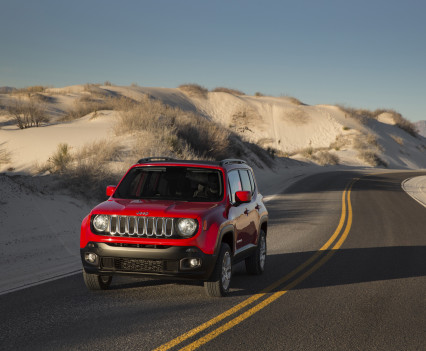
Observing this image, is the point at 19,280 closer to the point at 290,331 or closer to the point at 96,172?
the point at 290,331

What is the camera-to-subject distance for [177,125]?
30.5 m

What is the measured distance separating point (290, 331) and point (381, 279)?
3.50 m

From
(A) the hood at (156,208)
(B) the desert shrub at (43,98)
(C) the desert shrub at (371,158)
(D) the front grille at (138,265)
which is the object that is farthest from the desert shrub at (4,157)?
(C) the desert shrub at (371,158)

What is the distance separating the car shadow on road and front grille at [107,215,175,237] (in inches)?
63.2

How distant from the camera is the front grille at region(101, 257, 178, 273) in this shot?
6.71 meters

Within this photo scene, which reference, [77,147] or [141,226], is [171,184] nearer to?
[141,226]

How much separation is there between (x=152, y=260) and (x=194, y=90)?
9084cm

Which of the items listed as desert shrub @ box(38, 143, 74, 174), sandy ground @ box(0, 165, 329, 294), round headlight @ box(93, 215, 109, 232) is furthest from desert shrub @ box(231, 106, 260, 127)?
round headlight @ box(93, 215, 109, 232)

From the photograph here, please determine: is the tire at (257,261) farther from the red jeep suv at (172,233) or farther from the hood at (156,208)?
the hood at (156,208)

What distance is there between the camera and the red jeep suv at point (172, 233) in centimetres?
673

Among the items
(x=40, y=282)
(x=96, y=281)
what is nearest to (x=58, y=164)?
(x=40, y=282)

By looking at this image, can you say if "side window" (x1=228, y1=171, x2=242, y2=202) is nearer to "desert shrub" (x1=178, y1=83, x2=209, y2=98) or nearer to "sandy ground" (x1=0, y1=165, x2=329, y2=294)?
"sandy ground" (x1=0, y1=165, x2=329, y2=294)

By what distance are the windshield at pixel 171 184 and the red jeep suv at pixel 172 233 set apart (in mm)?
15

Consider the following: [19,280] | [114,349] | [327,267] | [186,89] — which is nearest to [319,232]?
[327,267]
